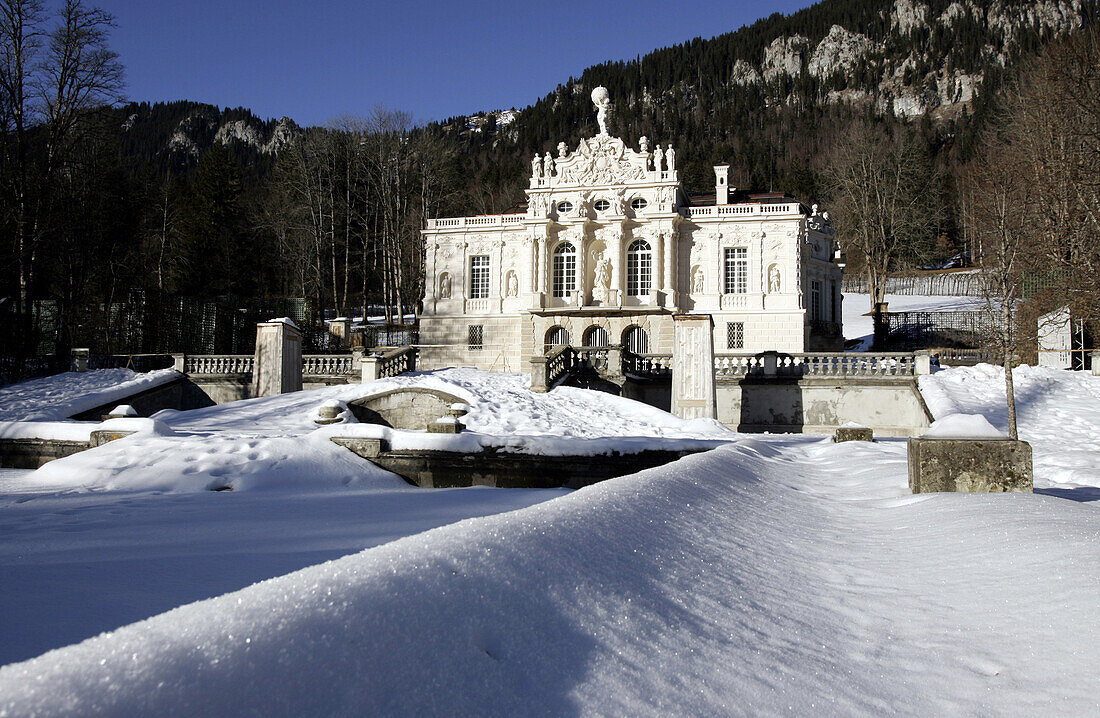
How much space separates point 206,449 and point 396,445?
100 inches

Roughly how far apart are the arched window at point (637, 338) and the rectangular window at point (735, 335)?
13.5 feet

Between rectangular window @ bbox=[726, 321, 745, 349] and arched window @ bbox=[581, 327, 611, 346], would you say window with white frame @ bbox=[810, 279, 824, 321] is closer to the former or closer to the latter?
rectangular window @ bbox=[726, 321, 745, 349]

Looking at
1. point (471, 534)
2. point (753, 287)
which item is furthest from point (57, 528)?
point (753, 287)

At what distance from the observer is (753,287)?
123 ft

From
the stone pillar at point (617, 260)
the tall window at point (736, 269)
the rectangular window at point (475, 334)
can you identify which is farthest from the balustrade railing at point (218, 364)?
the tall window at point (736, 269)

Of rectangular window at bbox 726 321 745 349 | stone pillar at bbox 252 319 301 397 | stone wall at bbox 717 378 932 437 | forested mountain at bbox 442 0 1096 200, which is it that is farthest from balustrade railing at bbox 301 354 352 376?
forested mountain at bbox 442 0 1096 200

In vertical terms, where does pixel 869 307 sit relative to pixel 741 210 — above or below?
below

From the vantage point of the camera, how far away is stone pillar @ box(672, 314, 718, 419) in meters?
18.7

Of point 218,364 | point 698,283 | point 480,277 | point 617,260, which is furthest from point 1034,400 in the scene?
point 480,277

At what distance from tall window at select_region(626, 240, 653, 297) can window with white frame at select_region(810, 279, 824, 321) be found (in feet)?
32.3

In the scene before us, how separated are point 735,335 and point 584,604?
35.9m

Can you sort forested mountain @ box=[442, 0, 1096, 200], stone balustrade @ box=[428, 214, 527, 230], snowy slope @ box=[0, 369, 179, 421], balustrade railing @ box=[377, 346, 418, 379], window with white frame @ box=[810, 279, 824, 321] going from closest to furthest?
snowy slope @ box=[0, 369, 179, 421], balustrade railing @ box=[377, 346, 418, 379], stone balustrade @ box=[428, 214, 527, 230], window with white frame @ box=[810, 279, 824, 321], forested mountain @ box=[442, 0, 1096, 200]

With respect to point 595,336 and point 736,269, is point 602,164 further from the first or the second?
point 595,336

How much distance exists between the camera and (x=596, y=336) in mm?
38031
